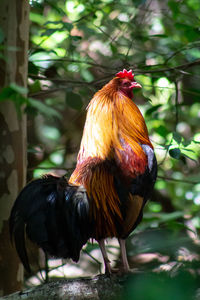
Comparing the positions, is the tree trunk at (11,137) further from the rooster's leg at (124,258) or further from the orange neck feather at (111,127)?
the rooster's leg at (124,258)

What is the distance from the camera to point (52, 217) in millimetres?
2139

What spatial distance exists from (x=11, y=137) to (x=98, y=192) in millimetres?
729

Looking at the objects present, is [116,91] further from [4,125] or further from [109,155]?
[4,125]

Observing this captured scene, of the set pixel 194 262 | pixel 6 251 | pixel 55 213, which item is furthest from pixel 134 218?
pixel 194 262

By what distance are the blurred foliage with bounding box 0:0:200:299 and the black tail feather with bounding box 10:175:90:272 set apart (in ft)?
1.39

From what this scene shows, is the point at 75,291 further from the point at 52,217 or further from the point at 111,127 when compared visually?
the point at 111,127

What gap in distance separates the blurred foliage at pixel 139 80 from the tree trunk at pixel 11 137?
0.59 feet

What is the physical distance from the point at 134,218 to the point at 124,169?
323 mm

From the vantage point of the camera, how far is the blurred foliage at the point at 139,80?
4.55ft

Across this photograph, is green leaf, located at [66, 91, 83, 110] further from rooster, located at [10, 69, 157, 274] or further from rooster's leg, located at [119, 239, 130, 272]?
rooster's leg, located at [119, 239, 130, 272]

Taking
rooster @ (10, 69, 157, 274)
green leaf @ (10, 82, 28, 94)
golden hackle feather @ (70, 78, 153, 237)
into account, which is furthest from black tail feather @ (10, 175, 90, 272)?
green leaf @ (10, 82, 28, 94)

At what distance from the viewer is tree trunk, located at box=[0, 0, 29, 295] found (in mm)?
2539

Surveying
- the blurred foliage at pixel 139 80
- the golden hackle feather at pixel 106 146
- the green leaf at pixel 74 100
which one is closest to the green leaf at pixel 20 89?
the blurred foliage at pixel 139 80

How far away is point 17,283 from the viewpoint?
2689 millimetres
